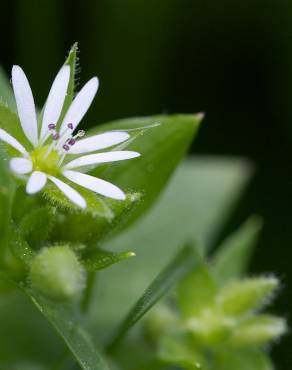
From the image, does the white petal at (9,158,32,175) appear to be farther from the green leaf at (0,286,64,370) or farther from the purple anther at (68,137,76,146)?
the green leaf at (0,286,64,370)

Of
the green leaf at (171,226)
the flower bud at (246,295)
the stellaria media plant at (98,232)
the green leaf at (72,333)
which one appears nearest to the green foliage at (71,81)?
the stellaria media plant at (98,232)

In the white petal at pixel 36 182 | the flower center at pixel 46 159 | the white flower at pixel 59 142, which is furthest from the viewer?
the flower center at pixel 46 159

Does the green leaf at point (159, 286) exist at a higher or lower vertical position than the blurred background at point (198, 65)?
lower

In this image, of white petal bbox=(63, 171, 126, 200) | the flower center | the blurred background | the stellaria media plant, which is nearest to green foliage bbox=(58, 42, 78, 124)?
the stellaria media plant

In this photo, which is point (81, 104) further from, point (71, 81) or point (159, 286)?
point (159, 286)

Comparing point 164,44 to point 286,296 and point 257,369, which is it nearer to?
point 286,296

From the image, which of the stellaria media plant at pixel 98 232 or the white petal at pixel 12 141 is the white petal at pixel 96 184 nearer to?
the stellaria media plant at pixel 98 232

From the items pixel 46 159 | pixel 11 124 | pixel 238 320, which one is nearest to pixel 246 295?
pixel 238 320
